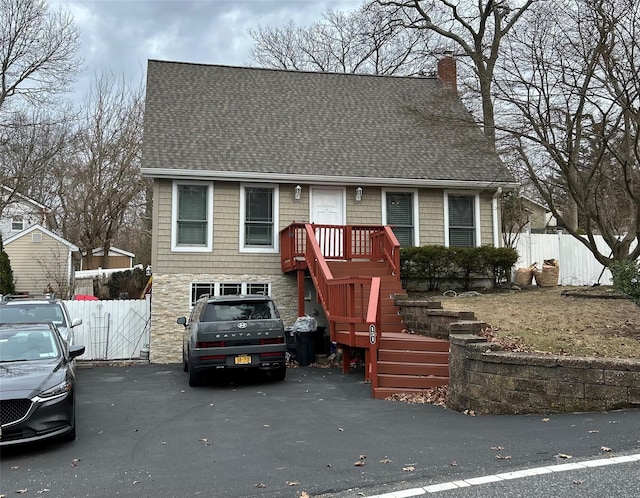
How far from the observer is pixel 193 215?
49.3ft

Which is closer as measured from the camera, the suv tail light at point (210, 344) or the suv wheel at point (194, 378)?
the suv tail light at point (210, 344)

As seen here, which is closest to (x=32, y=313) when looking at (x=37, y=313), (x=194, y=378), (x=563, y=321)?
(x=37, y=313)

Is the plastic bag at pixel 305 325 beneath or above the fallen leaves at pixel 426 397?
above

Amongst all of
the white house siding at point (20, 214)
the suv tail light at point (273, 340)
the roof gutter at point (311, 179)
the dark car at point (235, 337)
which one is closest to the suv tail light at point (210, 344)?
the dark car at point (235, 337)

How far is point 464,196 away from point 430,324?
7174 millimetres

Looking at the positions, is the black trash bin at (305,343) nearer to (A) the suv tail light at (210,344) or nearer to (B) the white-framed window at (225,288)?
(B) the white-framed window at (225,288)

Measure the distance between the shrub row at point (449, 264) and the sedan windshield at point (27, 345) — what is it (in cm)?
951

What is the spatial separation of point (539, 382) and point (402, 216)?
9.57m

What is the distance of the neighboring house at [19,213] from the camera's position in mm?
28083

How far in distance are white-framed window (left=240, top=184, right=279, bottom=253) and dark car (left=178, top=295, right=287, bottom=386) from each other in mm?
4928

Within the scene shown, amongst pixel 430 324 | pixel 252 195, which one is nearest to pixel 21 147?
pixel 252 195

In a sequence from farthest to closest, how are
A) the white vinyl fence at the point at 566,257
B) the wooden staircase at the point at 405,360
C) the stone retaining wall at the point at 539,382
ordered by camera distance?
the white vinyl fence at the point at 566,257
the wooden staircase at the point at 405,360
the stone retaining wall at the point at 539,382

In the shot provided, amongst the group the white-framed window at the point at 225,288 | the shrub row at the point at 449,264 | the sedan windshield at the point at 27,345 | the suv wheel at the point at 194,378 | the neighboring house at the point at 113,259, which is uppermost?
the neighboring house at the point at 113,259

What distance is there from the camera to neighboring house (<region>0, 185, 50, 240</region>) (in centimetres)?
2808
